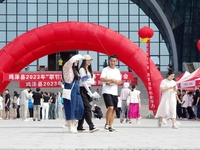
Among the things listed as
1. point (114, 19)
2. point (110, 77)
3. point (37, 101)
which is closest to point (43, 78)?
point (37, 101)

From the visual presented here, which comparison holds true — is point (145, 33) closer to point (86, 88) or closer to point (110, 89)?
point (110, 89)

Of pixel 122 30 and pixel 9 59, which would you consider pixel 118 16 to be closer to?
pixel 122 30

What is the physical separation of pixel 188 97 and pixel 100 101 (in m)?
8.97

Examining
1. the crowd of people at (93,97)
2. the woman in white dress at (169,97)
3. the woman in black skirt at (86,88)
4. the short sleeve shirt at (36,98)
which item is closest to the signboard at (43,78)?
the short sleeve shirt at (36,98)

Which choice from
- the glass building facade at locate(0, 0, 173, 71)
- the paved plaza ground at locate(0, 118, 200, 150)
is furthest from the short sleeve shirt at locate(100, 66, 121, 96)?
the glass building facade at locate(0, 0, 173, 71)

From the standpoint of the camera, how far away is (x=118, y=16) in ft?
153

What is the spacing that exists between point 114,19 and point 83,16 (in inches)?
97.1

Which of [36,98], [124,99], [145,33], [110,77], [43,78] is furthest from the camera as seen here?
[43,78]

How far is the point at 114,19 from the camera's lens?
46625 millimetres

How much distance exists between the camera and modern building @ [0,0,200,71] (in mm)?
46125

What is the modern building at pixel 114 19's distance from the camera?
151 ft

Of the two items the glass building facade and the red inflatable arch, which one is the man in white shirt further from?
the glass building facade

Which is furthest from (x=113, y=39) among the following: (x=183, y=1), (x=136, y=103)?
(x=183, y=1)

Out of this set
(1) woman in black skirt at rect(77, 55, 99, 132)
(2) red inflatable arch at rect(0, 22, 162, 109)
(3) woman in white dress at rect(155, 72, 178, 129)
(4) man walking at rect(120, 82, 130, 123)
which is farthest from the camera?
(2) red inflatable arch at rect(0, 22, 162, 109)
